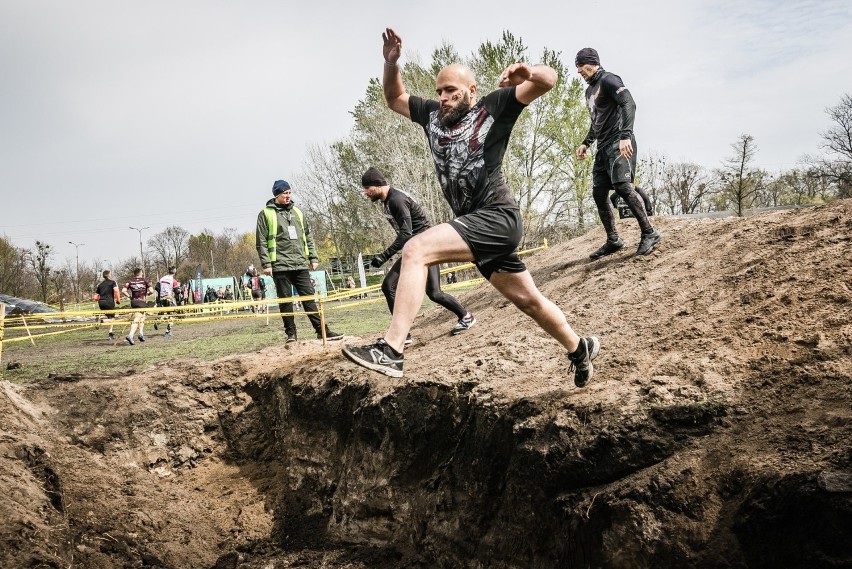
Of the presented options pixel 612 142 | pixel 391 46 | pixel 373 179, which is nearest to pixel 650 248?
pixel 612 142

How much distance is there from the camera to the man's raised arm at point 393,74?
11.7 ft

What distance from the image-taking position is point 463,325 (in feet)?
20.8

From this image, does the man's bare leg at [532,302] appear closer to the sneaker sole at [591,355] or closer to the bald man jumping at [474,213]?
the bald man jumping at [474,213]

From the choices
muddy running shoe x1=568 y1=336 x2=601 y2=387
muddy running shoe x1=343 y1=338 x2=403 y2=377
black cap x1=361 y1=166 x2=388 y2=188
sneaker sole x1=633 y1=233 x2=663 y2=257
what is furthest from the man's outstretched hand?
sneaker sole x1=633 y1=233 x2=663 y2=257

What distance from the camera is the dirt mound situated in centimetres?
247

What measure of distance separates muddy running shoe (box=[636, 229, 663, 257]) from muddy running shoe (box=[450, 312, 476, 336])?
1951 mm

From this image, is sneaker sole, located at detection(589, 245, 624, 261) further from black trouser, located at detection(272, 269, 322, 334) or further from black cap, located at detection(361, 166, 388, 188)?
black trouser, located at detection(272, 269, 322, 334)

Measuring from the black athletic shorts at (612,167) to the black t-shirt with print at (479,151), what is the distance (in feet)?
10.1

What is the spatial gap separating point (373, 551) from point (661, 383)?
247 centimetres

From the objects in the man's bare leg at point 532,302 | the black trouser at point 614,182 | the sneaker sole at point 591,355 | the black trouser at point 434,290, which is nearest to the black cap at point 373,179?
the black trouser at point 434,290

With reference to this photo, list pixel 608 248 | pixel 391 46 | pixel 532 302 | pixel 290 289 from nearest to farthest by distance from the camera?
pixel 532 302 → pixel 391 46 → pixel 608 248 → pixel 290 289

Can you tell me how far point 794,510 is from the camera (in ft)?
7.00

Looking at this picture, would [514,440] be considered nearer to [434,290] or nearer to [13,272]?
[434,290]

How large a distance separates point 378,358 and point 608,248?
15.1ft
